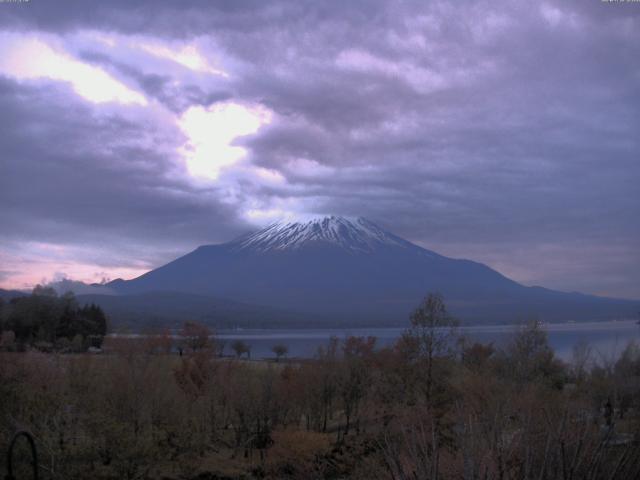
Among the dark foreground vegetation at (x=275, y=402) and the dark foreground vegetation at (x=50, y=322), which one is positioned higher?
the dark foreground vegetation at (x=50, y=322)

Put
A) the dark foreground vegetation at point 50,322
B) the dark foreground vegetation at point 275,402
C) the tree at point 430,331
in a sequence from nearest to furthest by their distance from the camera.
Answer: the dark foreground vegetation at point 275,402, the tree at point 430,331, the dark foreground vegetation at point 50,322

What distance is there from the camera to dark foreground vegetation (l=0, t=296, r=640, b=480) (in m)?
24.0

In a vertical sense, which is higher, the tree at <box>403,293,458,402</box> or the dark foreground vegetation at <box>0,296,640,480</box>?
the tree at <box>403,293,458,402</box>

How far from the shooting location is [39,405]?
24016 mm

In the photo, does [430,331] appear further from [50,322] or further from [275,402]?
[50,322]

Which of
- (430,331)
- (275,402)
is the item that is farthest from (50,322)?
(430,331)

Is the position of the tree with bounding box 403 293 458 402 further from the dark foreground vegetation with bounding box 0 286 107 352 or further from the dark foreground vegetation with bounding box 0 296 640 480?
the dark foreground vegetation with bounding box 0 286 107 352

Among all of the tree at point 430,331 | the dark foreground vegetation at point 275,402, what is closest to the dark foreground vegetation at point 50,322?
the dark foreground vegetation at point 275,402

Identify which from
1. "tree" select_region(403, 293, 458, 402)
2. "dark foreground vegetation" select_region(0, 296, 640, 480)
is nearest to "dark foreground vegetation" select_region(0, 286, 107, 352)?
"dark foreground vegetation" select_region(0, 296, 640, 480)

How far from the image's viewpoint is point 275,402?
3603 cm

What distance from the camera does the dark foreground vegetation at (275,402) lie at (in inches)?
944

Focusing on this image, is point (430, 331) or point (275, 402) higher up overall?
point (430, 331)

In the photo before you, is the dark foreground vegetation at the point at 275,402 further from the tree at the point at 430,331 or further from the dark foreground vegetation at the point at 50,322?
the dark foreground vegetation at the point at 50,322

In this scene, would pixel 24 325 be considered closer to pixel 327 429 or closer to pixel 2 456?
pixel 327 429
